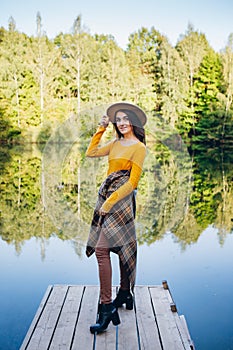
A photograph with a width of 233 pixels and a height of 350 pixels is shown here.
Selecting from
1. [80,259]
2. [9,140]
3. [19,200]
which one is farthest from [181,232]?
[9,140]

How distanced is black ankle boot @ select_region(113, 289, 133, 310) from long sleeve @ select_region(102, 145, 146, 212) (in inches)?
31.4

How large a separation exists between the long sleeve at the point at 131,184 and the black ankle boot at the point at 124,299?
80cm

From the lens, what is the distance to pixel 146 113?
2.88 meters

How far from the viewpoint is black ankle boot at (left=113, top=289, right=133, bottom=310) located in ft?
10.1

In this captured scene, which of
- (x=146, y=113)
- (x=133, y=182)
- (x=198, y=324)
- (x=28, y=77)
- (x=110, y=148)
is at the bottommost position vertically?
(x=198, y=324)

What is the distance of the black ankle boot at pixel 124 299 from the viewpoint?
3.08 metres

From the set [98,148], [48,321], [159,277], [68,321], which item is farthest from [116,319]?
[159,277]

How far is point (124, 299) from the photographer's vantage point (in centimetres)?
309

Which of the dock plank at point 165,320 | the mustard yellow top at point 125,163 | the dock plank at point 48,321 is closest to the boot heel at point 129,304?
the dock plank at point 165,320

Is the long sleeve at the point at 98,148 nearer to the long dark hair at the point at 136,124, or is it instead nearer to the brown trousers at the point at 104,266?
the long dark hair at the point at 136,124

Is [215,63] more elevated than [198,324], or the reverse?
[215,63]

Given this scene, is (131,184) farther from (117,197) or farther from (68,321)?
(68,321)

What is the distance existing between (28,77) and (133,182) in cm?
2373

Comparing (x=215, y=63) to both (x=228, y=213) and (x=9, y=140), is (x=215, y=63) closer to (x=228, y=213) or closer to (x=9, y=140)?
(x=9, y=140)
